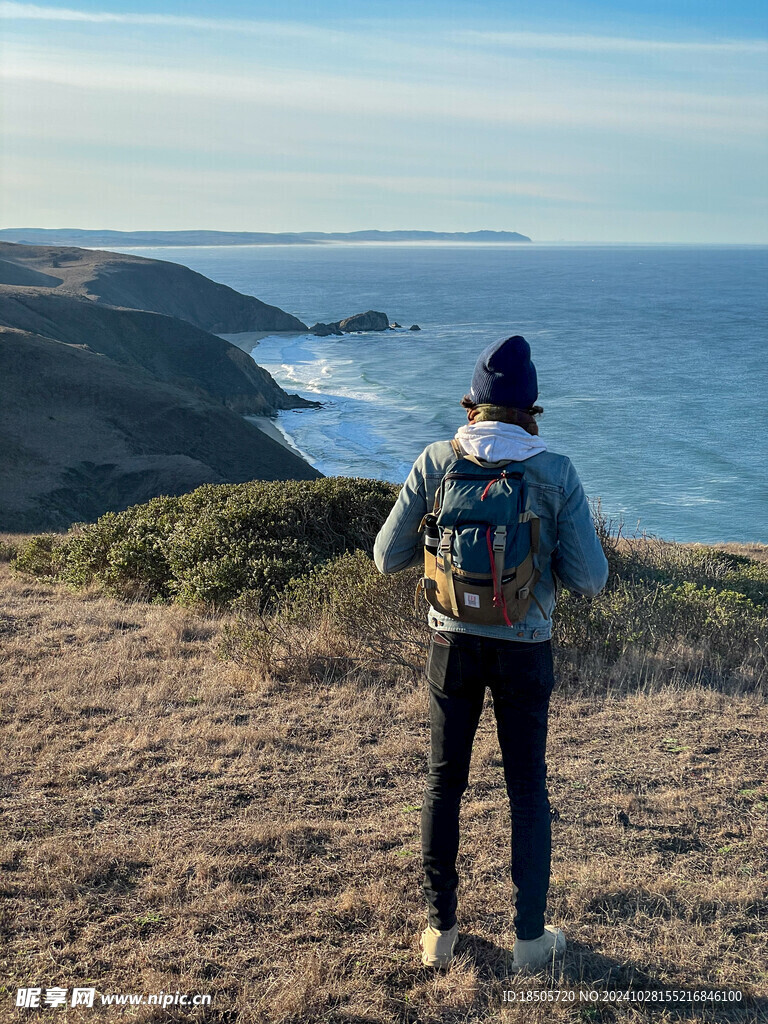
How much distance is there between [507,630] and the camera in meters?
2.85

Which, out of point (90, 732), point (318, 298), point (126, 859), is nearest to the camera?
point (126, 859)

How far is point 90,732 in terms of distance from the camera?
5.38 meters

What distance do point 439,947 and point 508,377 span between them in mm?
2042

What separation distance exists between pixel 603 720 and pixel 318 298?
177 m

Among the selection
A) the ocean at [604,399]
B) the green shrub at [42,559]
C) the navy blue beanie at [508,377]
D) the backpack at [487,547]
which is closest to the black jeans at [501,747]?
the backpack at [487,547]

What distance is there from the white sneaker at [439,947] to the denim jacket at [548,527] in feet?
3.75

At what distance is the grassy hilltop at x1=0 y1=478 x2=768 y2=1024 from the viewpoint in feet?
10.3

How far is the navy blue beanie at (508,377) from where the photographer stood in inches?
116

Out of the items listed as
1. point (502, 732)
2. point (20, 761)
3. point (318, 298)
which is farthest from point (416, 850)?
point (318, 298)

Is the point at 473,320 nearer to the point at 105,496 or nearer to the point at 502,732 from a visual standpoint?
the point at 105,496

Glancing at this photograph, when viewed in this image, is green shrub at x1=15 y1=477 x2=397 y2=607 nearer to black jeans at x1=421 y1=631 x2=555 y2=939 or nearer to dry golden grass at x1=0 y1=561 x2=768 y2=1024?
dry golden grass at x1=0 y1=561 x2=768 y2=1024

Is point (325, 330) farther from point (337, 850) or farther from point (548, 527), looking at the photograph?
point (548, 527)

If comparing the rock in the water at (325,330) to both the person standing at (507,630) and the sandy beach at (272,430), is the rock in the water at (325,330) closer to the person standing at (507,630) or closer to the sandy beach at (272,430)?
the sandy beach at (272,430)

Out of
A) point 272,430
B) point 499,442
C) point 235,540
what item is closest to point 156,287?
point 272,430
